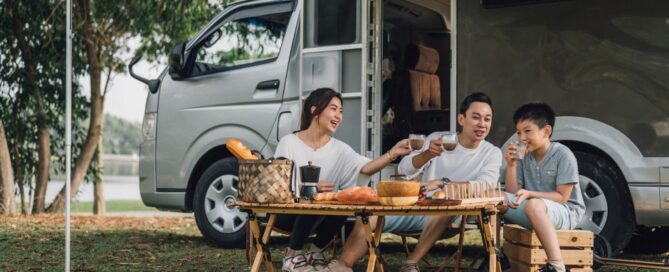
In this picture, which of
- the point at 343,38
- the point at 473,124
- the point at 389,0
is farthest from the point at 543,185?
the point at 389,0

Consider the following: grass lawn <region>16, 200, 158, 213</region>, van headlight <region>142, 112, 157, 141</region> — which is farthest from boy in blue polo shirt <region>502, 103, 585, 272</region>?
grass lawn <region>16, 200, 158, 213</region>

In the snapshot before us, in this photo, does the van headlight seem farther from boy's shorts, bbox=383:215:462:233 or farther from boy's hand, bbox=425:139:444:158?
boy's hand, bbox=425:139:444:158

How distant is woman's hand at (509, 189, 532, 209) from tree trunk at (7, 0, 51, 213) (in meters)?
8.90

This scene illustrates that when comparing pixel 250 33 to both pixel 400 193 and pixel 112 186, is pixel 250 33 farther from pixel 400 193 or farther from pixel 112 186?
pixel 112 186

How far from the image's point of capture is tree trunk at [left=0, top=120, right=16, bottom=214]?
11.8 meters

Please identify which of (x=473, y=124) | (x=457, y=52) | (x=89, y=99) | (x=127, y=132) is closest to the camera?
(x=473, y=124)

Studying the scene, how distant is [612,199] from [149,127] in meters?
3.81

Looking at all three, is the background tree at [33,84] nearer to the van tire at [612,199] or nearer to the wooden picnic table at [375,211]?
the van tire at [612,199]

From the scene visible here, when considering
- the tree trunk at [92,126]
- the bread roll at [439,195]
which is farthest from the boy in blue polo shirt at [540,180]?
the tree trunk at [92,126]

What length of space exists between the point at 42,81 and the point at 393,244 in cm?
648

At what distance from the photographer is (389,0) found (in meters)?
7.30

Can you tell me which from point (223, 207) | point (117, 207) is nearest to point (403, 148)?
point (223, 207)

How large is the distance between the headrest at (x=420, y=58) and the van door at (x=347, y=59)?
841 mm

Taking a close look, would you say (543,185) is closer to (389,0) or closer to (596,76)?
(596,76)
